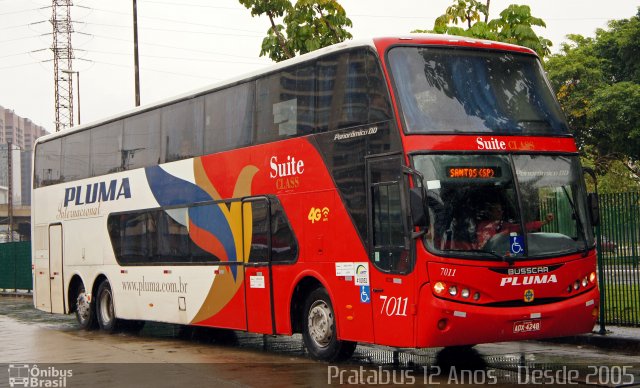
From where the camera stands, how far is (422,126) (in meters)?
11.6

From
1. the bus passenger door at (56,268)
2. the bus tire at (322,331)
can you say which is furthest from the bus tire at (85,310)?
the bus tire at (322,331)

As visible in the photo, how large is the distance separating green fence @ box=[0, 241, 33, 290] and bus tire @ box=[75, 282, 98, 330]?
1935cm

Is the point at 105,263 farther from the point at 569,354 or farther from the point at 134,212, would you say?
the point at 569,354

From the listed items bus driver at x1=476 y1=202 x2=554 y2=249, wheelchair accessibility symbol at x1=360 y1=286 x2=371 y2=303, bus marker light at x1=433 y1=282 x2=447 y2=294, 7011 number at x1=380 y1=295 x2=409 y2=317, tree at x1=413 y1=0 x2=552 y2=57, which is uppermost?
tree at x1=413 y1=0 x2=552 y2=57

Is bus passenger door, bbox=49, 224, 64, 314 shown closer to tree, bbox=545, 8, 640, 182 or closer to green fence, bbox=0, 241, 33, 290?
green fence, bbox=0, 241, 33, 290

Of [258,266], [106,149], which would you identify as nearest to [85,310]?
[106,149]

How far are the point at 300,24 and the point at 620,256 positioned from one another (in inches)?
339

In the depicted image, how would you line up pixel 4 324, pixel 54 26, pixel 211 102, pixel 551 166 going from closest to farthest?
pixel 551 166 → pixel 211 102 → pixel 4 324 → pixel 54 26

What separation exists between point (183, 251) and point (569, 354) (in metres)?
6.90

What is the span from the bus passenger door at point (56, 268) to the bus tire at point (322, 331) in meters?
9.82

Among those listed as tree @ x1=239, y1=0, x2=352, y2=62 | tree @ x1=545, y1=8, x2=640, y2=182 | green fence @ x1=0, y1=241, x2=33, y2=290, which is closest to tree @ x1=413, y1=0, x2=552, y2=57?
tree @ x1=239, y1=0, x2=352, y2=62

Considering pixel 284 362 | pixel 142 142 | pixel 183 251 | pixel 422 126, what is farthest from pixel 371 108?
pixel 142 142

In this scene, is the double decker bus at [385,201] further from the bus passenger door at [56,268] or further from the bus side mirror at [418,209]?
the bus passenger door at [56,268]

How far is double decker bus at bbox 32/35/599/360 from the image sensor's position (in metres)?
11.3
